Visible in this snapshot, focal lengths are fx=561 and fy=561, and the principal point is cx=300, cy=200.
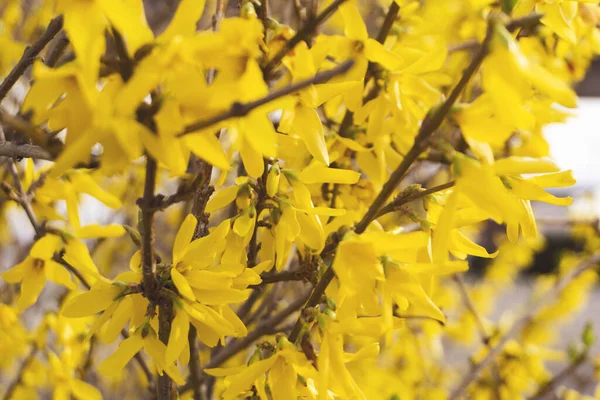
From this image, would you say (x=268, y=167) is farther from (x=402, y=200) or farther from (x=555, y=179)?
(x=555, y=179)

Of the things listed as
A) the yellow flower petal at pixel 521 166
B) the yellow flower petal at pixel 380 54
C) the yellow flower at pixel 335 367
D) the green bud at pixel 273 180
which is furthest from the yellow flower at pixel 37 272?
the yellow flower petal at pixel 521 166

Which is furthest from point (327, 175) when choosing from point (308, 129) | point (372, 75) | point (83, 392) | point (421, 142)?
point (83, 392)

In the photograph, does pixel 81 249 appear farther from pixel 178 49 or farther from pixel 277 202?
pixel 178 49

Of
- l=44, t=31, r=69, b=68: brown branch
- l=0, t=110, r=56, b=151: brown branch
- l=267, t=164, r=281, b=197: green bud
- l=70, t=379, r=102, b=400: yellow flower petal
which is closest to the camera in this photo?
l=0, t=110, r=56, b=151: brown branch

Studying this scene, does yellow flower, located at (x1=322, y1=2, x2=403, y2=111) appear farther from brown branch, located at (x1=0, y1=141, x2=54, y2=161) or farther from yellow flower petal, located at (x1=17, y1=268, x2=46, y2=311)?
yellow flower petal, located at (x1=17, y1=268, x2=46, y2=311)

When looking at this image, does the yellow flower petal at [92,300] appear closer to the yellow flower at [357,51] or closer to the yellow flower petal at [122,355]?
the yellow flower petal at [122,355]

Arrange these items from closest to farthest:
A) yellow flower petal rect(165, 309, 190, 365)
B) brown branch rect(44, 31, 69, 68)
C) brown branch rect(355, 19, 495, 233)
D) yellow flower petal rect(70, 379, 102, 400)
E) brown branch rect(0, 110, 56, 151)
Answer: brown branch rect(0, 110, 56, 151)
brown branch rect(355, 19, 495, 233)
yellow flower petal rect(165, 309, 190, 365)
brown branch rect(44, 31, 69, 68)
yellow flower petal rect(70, 379, 102, 400)

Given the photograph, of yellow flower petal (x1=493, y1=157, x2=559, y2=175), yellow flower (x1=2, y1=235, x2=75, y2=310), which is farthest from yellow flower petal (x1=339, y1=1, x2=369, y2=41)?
yellow flower (x1=2, y1=235, x2=75, y2=310)
